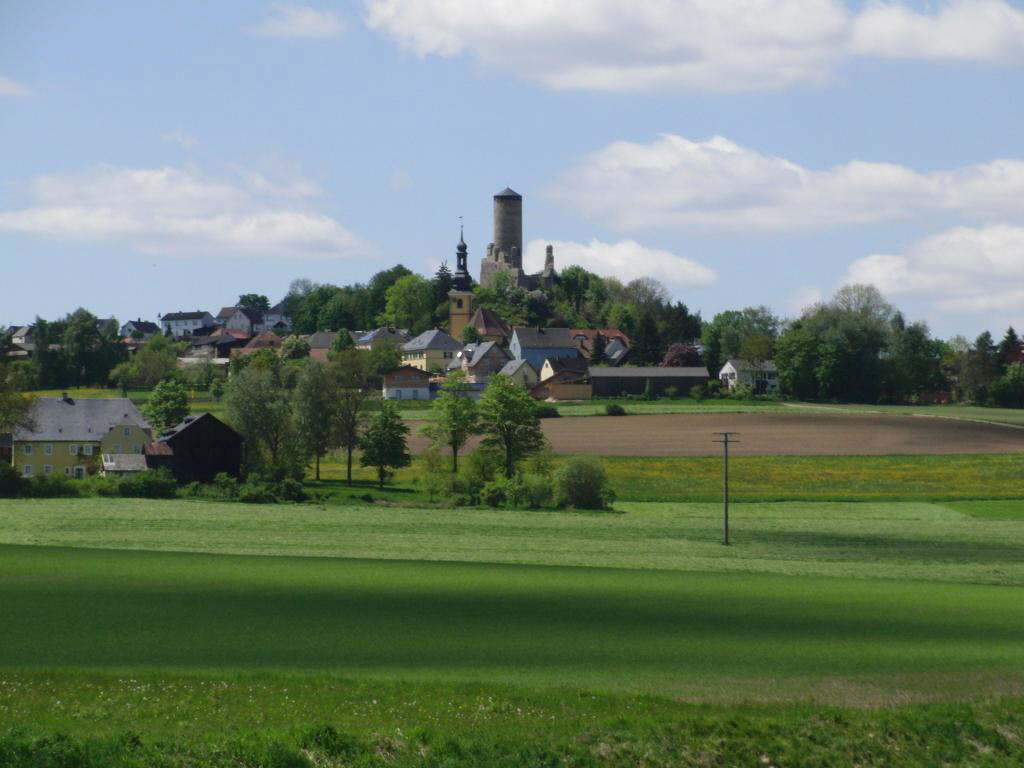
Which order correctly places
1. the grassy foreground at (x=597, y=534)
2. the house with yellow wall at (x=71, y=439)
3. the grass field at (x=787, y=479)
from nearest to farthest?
1. the grassy foreground at (x=597, y=534)
2. the grass field at (x=787, y=479)
3. the house with yellow wall at (x=71, y=439)

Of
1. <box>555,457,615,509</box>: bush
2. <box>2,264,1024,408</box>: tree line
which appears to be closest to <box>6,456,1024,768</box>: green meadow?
<box>555,457,615,509</box>: bush

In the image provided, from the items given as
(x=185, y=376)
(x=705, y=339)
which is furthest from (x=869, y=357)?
(x=185, y=376)

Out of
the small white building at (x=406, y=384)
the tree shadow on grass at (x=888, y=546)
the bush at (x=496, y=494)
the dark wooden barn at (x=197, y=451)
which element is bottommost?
the tree shadow on grass at (x=888, y=546)

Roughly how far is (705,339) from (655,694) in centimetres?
15883

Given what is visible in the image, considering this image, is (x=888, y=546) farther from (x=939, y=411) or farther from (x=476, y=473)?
(x=939, y=411)

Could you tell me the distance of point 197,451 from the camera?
79000mm

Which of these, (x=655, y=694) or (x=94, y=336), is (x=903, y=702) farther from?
(x=94, y=336)

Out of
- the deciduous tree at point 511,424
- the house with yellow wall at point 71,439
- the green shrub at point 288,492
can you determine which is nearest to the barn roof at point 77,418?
the house with yellow wall at point 71,439

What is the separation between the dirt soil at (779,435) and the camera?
91.8 meters

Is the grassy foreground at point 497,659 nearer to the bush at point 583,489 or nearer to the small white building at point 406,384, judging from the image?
the bush at point 583,489

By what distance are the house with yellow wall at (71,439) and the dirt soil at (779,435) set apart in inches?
777

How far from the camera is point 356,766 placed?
1911 cm

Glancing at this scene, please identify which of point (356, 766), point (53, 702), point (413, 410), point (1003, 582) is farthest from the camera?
point (413, 410)

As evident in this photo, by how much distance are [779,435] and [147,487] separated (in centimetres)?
4746
